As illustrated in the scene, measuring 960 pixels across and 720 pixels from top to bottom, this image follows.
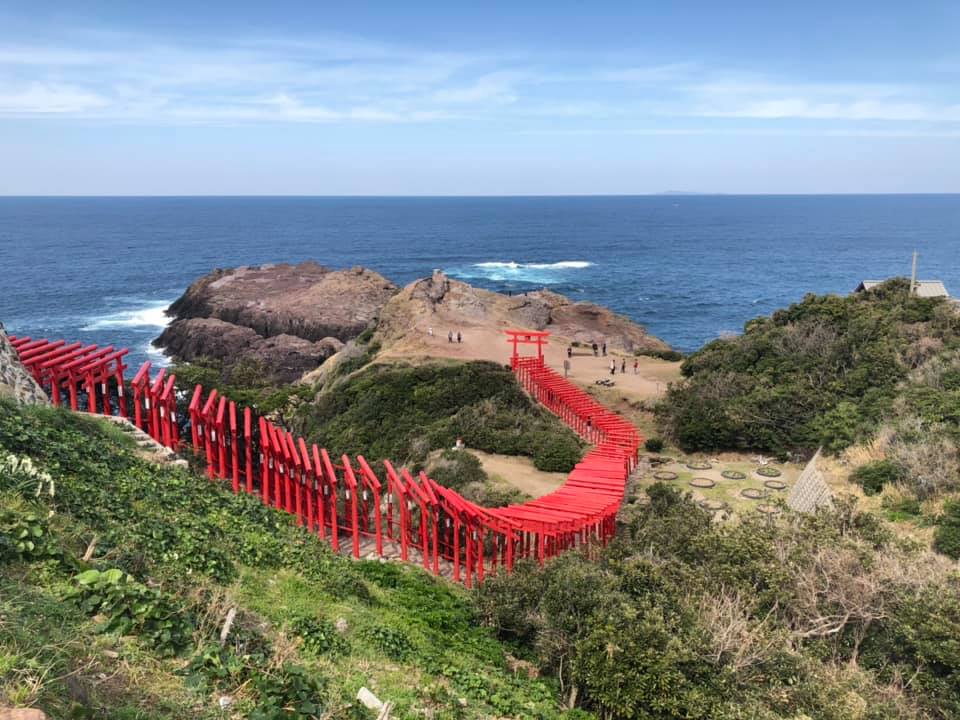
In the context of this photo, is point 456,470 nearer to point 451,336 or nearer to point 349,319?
point 451,336

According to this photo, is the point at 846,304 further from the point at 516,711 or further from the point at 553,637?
the point at 516,711

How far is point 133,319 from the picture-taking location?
68.6 m

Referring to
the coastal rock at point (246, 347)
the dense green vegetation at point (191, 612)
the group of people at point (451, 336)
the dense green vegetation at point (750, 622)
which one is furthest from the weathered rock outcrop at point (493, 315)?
the dense green vegetation at point (750, 622)

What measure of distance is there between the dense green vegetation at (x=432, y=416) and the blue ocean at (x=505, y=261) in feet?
102

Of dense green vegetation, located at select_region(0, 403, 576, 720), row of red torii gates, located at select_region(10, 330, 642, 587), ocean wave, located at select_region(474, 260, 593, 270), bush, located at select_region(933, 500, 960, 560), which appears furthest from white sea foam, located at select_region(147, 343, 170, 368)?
ocean wave, located at select_region(474, 260, 593, 270)

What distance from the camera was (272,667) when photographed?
23.9 ft

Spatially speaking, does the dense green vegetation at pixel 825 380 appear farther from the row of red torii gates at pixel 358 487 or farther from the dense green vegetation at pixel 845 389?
the row of red torii gates at pixel 358 487

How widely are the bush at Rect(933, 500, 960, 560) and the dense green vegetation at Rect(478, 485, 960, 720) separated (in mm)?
1119

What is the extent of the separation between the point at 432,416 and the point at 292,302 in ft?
131

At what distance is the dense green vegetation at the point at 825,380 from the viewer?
2219 centimetres

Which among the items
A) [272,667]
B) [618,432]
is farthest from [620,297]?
[272,667]

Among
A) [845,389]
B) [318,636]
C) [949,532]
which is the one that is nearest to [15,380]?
[318,636]

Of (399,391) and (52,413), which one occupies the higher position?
(52,413)

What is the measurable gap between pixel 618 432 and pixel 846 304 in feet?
45.7
